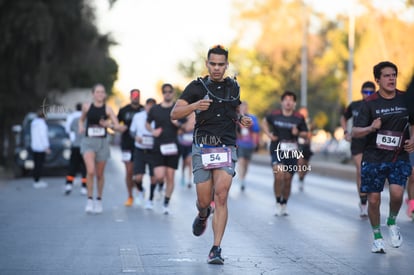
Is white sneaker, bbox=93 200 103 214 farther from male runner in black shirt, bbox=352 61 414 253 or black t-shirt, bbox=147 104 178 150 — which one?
male runner in black shirt, bbox=352 61 414 253

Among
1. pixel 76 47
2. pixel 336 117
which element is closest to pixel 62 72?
pixel 76 47

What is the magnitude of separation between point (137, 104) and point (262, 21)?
42.4m

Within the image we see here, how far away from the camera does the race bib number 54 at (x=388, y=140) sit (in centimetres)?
950

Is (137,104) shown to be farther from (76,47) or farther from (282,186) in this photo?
(76,47)

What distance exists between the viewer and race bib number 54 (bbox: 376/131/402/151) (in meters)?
9.50

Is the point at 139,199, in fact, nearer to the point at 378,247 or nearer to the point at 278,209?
the point at 278,209

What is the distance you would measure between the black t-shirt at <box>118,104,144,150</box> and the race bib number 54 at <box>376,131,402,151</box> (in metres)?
6.97

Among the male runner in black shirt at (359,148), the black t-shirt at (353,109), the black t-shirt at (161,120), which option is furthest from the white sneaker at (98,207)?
the black t-shirt at (353,109)

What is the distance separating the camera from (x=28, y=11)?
27531 millimetres

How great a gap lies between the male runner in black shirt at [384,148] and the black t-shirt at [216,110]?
5.26 ft

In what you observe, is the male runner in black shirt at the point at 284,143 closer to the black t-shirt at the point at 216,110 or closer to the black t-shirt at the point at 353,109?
the black t-shirt at the point at 353,109

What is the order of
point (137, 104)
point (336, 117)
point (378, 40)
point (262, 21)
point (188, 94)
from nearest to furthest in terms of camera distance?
point (188, 94) < point (137, 104) < point (378, 40) < point (262, 21) < point (336, 117)

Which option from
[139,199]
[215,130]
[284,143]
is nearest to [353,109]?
[284,143]

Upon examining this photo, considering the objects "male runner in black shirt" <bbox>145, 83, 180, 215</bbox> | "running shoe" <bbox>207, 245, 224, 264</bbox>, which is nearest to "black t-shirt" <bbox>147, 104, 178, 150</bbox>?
"male runner in black shirt" <bbox>145, 83, 180, 215</bbox>
